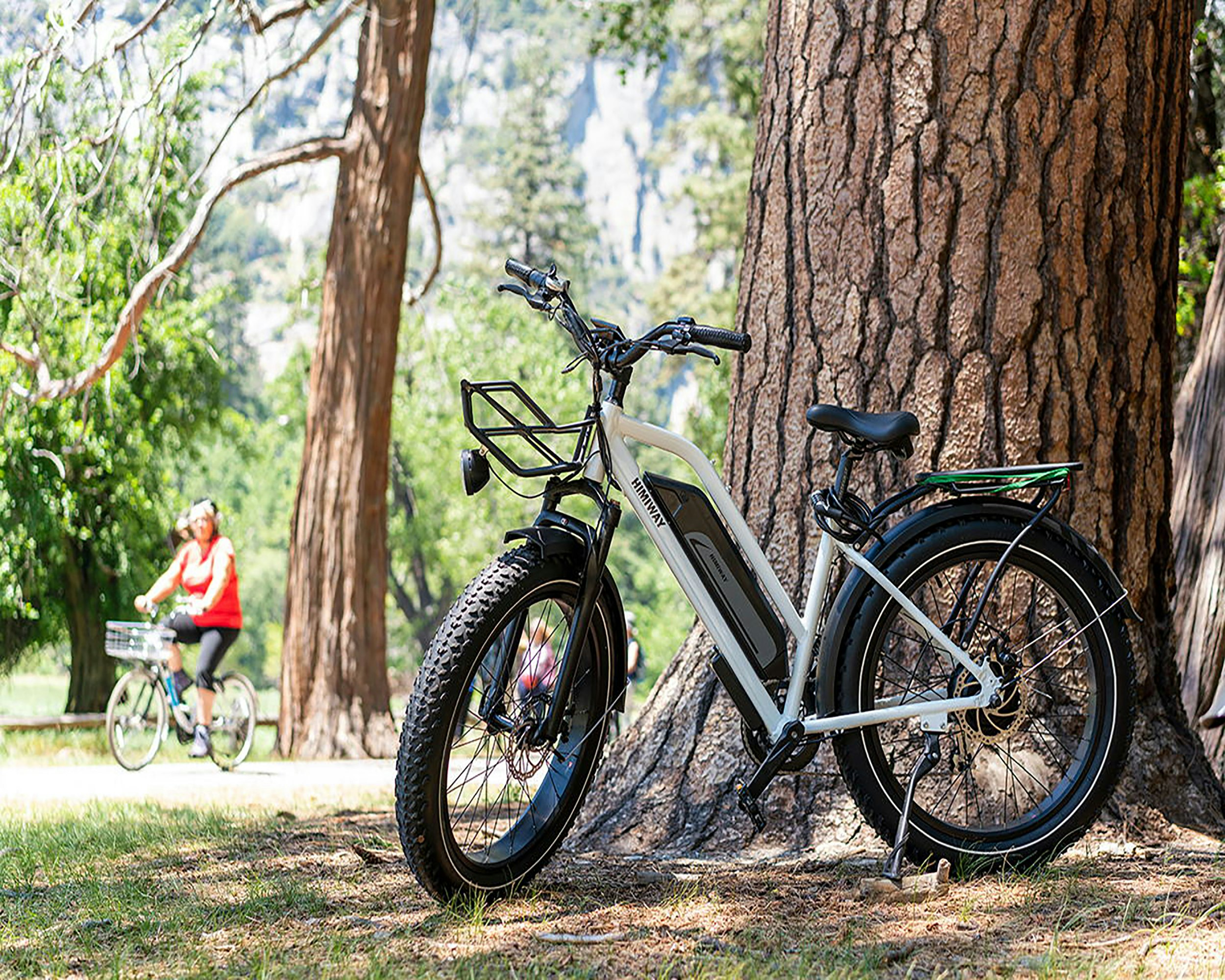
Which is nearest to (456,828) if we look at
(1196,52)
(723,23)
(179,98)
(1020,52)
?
(1020,52)

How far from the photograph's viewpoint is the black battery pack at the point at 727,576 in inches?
137

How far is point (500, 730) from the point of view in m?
3.26

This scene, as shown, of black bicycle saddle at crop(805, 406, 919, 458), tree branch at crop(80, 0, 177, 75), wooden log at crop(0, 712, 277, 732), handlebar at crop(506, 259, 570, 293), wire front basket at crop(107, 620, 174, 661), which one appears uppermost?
tree branch at crop(80, 0, 177, 75)

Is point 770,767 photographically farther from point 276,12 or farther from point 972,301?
point 276,12

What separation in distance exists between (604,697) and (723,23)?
91.3 ft

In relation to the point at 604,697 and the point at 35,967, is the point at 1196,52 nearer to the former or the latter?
the point at 604,697

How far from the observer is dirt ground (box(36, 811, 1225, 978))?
2.72 m

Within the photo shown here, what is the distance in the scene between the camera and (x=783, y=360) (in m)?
4.28

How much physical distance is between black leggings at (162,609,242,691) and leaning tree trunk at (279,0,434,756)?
75 cm

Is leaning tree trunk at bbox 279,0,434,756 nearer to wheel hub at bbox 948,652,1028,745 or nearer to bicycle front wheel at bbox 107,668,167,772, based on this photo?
bicycle front wheel at bbox 107,668,167,772

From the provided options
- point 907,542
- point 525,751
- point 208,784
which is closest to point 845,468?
point 907,542

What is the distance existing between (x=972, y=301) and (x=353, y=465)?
7.42 metres

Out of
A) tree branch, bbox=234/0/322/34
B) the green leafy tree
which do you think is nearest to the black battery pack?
tree branch, bbox=234/0/322/34

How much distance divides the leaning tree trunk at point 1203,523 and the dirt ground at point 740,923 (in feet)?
8.06
